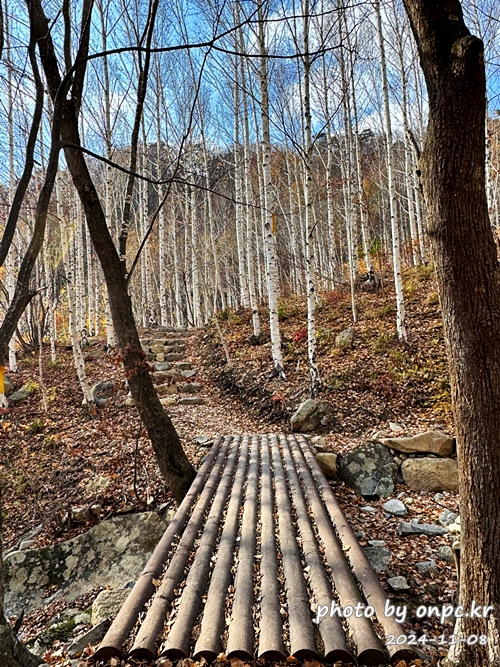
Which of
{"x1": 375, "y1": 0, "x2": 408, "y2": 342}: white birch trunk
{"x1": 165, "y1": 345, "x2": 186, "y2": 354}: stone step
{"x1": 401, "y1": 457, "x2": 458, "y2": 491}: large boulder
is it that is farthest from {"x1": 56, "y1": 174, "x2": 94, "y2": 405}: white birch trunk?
{"x1": 375, "y1": 0, "x2": 408, "y2": 342}: white birch trunk

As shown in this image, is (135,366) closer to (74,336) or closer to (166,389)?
(74,336)

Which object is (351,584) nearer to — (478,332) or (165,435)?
(478,332)

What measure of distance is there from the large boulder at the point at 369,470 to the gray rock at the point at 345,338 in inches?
140

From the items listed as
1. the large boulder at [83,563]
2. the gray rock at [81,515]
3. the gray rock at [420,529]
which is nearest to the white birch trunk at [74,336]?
the gray rock at [81,515]

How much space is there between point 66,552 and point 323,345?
638 centimetres

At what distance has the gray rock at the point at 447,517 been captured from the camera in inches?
134

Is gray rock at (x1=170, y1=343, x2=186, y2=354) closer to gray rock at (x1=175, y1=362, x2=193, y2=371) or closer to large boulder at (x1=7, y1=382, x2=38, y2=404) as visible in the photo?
gray rock at (x1=175, y1=362, x2=193, y2=371)

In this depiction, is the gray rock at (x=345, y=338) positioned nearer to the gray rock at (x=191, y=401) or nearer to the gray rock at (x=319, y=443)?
the gray rock at (x=319, y=443)

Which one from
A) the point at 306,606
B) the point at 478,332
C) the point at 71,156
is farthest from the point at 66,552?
the point at 478,332

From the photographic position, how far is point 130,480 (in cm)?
492

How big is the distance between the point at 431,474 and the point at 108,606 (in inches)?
143

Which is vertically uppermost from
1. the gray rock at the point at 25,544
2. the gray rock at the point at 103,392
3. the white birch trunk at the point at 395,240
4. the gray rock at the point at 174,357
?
the white birch trunk at the point at 395,240

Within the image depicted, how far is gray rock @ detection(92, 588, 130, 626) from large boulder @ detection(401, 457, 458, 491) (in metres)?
3.33

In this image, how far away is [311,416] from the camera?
601 centimetres
